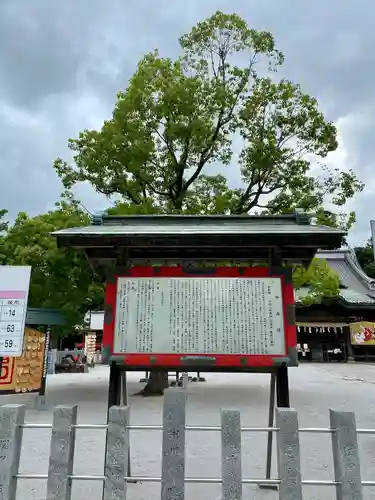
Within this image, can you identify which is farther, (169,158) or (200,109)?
(169,158)

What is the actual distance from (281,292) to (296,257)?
664mm

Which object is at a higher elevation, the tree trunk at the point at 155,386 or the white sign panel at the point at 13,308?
the white sign panel at the point at 13,308

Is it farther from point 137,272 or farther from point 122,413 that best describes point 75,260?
point 122,413

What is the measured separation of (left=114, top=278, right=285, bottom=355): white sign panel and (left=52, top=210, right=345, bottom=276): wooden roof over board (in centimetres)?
45

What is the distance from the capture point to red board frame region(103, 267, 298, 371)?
13.4 ft

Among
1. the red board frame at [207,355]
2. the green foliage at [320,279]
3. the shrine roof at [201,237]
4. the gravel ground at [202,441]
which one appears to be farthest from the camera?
the green foliage at [320,279]

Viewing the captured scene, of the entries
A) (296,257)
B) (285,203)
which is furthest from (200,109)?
(296,257)

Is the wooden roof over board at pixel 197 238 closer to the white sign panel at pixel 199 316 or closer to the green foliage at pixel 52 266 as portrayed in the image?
the white sign panel at pixel 199 316

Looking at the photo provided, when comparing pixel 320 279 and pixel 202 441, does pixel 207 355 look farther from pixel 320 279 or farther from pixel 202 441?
pixel 320 279

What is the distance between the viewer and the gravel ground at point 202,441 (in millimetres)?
4652

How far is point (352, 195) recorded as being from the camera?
1250 cm

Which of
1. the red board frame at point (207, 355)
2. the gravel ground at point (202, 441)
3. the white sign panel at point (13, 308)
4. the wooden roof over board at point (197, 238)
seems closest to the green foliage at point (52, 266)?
the gravel ground at point (202, 441)

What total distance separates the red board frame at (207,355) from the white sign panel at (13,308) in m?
1.85

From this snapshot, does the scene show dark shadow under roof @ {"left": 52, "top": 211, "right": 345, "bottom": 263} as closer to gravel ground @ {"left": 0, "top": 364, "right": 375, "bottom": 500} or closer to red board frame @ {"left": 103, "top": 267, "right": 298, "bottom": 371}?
red board frame @ {"left": 103, "top": 267, "right": 298, "bottom": 371}
